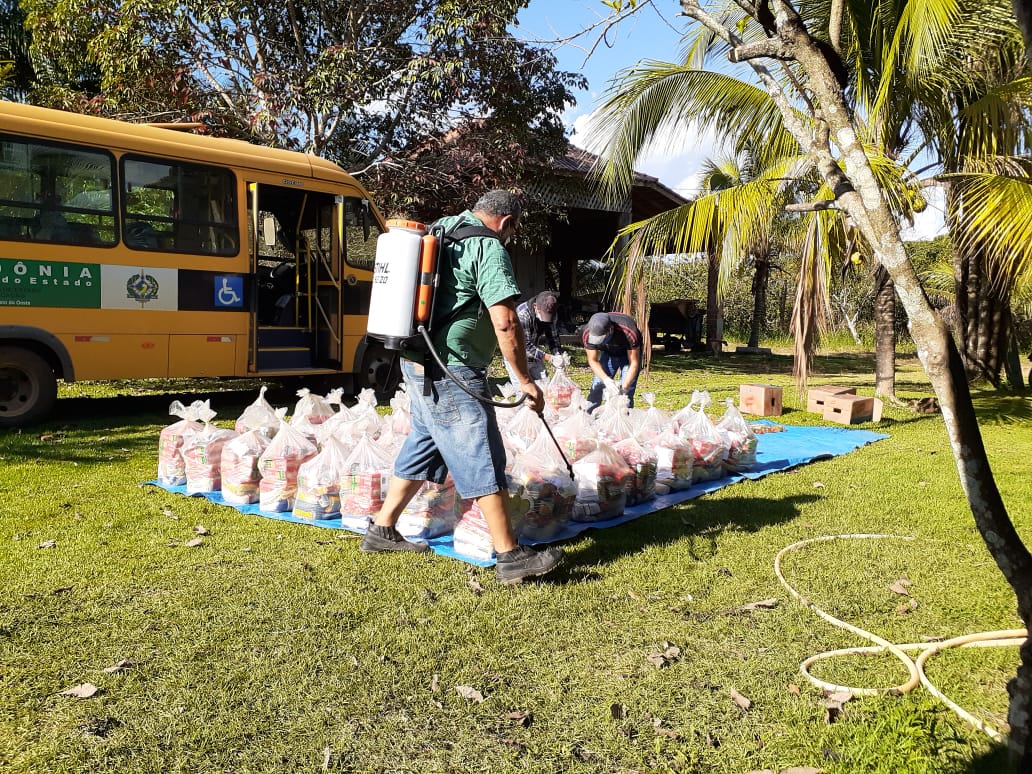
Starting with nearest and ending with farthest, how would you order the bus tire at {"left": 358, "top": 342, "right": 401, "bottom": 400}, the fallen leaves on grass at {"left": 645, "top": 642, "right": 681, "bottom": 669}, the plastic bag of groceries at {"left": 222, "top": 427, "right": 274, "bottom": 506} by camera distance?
the fallen leaves on grass at {"left": 645, "top": 642, "right": 681, "bottom": 669} < the plastic bag of groceries at {"left": 222, "top": 427, "right": 274, "bottom": 506} < the bus tire at {"left": 358, "top": 342, "right": 401, "bottom": 400}

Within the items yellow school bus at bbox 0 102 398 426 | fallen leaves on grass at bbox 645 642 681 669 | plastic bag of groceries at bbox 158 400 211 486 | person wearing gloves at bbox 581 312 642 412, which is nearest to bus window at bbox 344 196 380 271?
yellow school bus at bbox 0 102 398 426

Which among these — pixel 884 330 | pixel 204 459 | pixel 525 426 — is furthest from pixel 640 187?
pixel 204 459

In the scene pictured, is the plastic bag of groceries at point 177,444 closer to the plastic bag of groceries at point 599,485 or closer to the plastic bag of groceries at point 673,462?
the plastic bag of groceries at point 599,485

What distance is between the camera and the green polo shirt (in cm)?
374

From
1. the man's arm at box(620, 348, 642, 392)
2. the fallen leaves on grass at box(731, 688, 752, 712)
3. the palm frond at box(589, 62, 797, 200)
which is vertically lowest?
the fallen leaves on grass at box(731, 688, 752, 712)

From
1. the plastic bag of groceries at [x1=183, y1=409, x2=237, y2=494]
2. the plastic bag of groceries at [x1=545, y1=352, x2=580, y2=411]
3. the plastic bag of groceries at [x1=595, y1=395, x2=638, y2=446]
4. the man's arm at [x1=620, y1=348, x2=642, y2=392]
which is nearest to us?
the plastic bag of groceries at [x1=183, y1=409, x2=237, y2=494]

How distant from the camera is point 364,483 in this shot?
4.71 m

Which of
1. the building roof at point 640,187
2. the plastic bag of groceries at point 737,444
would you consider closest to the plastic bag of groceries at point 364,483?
the plastic bag of groceries at point 737,444

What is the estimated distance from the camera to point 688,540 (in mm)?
4625

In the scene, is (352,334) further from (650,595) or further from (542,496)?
(650,595)

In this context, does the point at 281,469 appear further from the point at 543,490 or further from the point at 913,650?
the point at 913,650

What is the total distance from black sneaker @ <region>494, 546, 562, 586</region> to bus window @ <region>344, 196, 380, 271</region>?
6575 mm

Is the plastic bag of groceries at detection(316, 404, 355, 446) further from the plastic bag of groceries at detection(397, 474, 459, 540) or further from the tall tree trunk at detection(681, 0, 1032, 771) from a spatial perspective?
the tall tree trunk at detection(681, 0, 1032, 771)

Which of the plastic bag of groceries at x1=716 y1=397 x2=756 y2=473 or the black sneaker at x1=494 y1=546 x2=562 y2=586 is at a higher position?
the plastic bag of groceries at x1=716 y1=397 x2=756 y2=473
